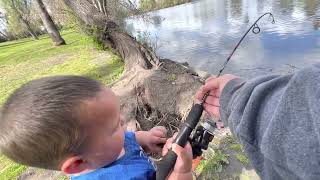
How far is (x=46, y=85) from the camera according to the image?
51.2 inches

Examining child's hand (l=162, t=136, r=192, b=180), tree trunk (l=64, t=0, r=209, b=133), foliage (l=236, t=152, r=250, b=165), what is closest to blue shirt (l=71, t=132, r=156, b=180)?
child's hand (l=162, t=136, r=192, b=180)

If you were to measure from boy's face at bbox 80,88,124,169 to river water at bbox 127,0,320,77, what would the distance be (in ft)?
23.1

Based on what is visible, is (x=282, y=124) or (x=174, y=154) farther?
(x=174, y=154)

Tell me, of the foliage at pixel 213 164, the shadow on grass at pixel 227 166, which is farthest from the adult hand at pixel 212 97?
the foliage at pixel 213 164

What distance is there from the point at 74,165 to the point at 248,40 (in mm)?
10311

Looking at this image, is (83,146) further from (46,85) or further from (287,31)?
(287,31)

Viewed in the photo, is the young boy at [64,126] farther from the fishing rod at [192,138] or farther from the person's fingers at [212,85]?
the person's fingers at [212,85]

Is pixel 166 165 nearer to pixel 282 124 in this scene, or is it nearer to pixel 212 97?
pixel 212 97

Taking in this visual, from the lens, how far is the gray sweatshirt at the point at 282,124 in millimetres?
797

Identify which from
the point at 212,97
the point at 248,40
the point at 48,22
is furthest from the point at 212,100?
the point at 48,22

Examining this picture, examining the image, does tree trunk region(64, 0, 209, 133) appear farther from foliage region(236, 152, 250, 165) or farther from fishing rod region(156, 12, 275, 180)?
fishing rod region(156, 12, 275, 180)

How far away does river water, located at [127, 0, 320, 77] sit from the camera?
348 inches

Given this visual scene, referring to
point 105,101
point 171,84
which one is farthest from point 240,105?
point 171,84

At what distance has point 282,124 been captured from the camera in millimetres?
874
